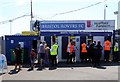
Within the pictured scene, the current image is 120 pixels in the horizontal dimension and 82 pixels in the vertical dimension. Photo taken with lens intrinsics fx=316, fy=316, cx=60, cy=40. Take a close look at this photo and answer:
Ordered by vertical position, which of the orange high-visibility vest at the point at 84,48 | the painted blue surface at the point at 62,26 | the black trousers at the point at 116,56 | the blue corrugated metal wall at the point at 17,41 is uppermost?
the painted blue surface at the point at 62,26

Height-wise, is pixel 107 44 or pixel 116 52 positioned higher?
pixel 107 44

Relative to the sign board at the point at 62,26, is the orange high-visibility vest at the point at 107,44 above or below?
below

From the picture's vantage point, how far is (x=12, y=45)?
22969mm

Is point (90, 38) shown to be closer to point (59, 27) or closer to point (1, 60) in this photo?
point (59, 27)

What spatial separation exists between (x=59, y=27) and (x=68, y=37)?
2.75m

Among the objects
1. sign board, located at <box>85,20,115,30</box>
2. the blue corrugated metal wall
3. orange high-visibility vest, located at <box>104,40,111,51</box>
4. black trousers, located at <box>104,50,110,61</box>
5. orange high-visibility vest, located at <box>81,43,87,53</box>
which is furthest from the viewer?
sign board, located at <box>85,20,115,30</box>

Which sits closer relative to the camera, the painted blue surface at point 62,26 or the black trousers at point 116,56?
the black trousers at point 116,56

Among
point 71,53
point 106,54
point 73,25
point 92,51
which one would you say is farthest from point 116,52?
point 73,25

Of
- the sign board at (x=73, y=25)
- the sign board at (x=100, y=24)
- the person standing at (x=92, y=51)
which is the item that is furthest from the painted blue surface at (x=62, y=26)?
the person standing at (x=92, y=51)

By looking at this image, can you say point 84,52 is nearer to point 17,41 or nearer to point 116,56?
point 116,56

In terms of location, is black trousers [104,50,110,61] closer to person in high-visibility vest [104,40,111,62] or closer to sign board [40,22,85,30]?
person in high-visibility vest [104,40,111,62]

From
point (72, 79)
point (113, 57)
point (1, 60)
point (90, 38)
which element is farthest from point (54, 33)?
point (72, 79)

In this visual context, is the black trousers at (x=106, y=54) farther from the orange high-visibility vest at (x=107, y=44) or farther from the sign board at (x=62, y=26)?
the sign board at (x=62, y=26)

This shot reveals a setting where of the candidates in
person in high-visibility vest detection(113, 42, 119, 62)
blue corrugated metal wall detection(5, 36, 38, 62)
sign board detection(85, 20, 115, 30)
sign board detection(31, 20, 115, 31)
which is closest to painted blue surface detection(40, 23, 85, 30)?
sign board detection(31, 20, 115, 31)
